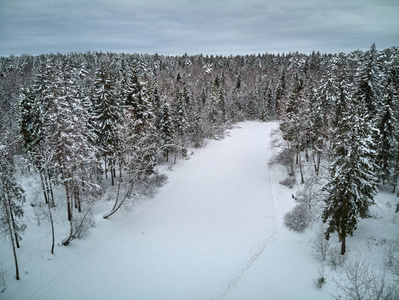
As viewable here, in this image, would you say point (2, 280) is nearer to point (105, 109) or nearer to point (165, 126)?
point (105, 109)

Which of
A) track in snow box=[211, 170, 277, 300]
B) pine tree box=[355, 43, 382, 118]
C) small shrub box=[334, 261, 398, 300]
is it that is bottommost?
track in snow box=[211, 170, 277, 300]

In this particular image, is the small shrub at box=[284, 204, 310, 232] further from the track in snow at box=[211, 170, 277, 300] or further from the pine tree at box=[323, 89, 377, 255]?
the pine tree at box=[323, 89, 377, 255]

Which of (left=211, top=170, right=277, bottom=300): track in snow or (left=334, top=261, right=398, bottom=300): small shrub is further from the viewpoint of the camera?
(left=211, top=170, right=277, bottom=300): track in snow

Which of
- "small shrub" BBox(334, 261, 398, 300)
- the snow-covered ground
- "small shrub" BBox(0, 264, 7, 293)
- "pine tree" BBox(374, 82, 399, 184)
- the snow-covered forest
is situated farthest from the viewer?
"pine tree" BBox(374, 82, 399, 184)

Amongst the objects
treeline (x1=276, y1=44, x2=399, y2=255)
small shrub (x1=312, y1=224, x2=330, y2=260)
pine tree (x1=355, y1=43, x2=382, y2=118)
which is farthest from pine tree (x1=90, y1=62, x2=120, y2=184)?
pine tree (x1=355, y1=43, x2=382, y2=118)

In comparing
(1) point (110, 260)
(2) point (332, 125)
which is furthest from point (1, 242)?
(2) point (332, 125)

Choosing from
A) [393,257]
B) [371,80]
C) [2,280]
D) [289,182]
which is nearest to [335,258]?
[393,257]

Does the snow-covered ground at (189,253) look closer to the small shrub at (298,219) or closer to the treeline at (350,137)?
the small shrub at (298,219)
